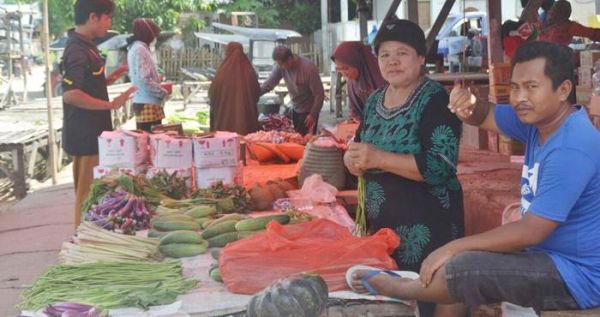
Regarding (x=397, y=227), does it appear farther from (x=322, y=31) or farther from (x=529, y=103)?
(x=322, y=31)

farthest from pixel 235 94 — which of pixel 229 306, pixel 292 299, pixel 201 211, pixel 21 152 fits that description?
pixel 292 299

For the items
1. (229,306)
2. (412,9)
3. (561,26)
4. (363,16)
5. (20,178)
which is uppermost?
(363,16)

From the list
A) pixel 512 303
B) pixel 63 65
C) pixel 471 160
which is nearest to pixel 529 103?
pixel 512 303

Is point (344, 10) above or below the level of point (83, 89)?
above

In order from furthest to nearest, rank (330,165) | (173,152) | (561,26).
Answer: (561,26), (330,165), (173,152)

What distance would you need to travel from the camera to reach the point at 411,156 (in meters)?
2.90

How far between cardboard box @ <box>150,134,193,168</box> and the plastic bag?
0.69m

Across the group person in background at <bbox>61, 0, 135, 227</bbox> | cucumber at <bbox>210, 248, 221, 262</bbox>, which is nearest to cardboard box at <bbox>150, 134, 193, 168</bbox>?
person in background at <bbox>61, 0, 135, 227</bbox>

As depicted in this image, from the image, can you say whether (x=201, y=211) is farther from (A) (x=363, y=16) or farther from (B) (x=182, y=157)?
(A) (x=363, y=16)

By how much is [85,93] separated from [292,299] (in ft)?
11.0

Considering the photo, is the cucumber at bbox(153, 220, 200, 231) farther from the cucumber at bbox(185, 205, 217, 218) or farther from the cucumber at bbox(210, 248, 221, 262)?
the cucumber at bbox(210, 248, 221, 262)

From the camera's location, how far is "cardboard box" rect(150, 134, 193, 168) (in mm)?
4574

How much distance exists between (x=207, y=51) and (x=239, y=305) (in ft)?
80.5

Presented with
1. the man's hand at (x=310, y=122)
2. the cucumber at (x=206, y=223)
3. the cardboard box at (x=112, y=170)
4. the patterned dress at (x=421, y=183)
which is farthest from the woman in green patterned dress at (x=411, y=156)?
the man's hand at (x=310, y=122)
